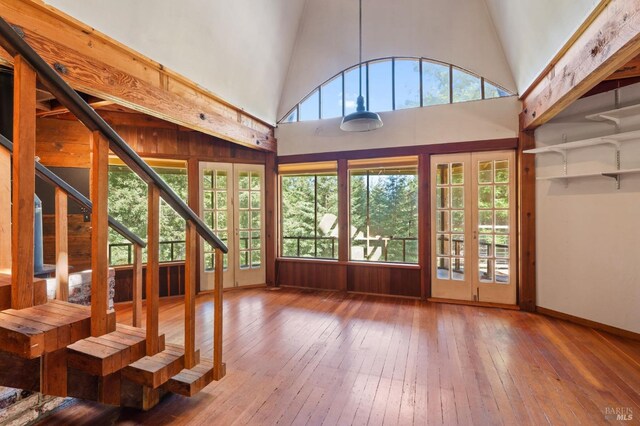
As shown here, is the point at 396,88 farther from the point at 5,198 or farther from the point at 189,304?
the point at 5,198

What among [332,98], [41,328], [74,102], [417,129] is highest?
[332,98]

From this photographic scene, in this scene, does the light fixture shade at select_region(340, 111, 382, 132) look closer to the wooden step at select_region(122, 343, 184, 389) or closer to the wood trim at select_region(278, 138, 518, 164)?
the wood trim at select_region(278, 138, 518, 164)

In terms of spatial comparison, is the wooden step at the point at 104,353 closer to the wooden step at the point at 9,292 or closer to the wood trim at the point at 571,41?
the wooden step at the point at 9,292

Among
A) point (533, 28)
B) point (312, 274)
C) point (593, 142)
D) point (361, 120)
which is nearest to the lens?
point (533, 28)

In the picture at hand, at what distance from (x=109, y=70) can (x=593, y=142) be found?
187 inches

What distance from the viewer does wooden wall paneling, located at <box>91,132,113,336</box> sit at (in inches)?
49.9

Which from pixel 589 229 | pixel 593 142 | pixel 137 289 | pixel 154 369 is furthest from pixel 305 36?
pixel 154 369

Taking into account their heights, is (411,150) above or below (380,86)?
below

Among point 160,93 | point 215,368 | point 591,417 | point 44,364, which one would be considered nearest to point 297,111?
point 160,93

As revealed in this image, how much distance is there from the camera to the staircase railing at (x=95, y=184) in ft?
3.49

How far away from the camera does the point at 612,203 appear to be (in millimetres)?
3109

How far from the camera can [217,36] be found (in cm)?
317

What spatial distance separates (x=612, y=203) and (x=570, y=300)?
1212 mm

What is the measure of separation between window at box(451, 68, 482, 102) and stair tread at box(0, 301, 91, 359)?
474 centimetres
